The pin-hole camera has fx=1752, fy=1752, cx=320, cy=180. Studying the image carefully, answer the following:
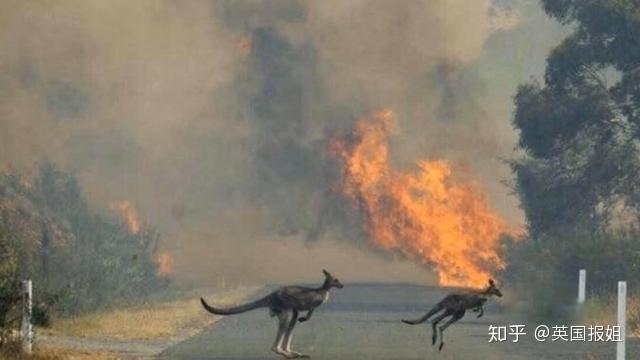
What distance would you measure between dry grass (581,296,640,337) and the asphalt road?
5.05ft

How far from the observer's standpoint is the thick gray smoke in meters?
75.9

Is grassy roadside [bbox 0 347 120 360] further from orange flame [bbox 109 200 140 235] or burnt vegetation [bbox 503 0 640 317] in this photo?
orange flame [bbox 109 200 140 235]

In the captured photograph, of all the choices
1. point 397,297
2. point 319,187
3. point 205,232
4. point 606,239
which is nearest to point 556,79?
point 606,239

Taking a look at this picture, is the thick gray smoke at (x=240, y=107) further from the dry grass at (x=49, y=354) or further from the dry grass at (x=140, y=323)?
the dry grass at (x=49, y=354)

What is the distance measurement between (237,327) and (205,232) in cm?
3459

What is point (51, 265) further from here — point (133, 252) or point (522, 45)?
point (522, 45)

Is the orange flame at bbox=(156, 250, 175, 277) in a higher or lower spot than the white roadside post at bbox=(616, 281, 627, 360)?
higher

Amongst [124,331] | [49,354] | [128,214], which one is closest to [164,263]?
[128,214]

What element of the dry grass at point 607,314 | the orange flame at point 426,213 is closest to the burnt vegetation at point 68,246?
the orange flame at point 426,213

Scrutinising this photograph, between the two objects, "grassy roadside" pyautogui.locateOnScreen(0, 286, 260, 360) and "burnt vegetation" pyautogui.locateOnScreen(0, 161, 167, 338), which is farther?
"burnt vegetation" pyautogui.locateOnScreen(0, 161, 167, 338)

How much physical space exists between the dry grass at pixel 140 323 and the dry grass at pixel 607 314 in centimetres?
972

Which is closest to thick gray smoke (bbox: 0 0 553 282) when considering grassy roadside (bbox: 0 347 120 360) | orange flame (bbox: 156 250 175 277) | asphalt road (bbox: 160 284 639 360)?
orange flame (bbox: 156 250 175 277)

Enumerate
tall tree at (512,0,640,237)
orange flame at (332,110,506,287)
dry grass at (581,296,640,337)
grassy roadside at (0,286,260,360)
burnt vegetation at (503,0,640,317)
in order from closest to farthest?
grassy roadside at (0,286,260,360) < dry grass at (581,296,640,337) < burnt vegetation at (503,0,640,317) < tall tree at (512,0,640,237) < orange flame at (332,110,506,287)

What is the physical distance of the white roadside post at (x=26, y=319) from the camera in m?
28.6
